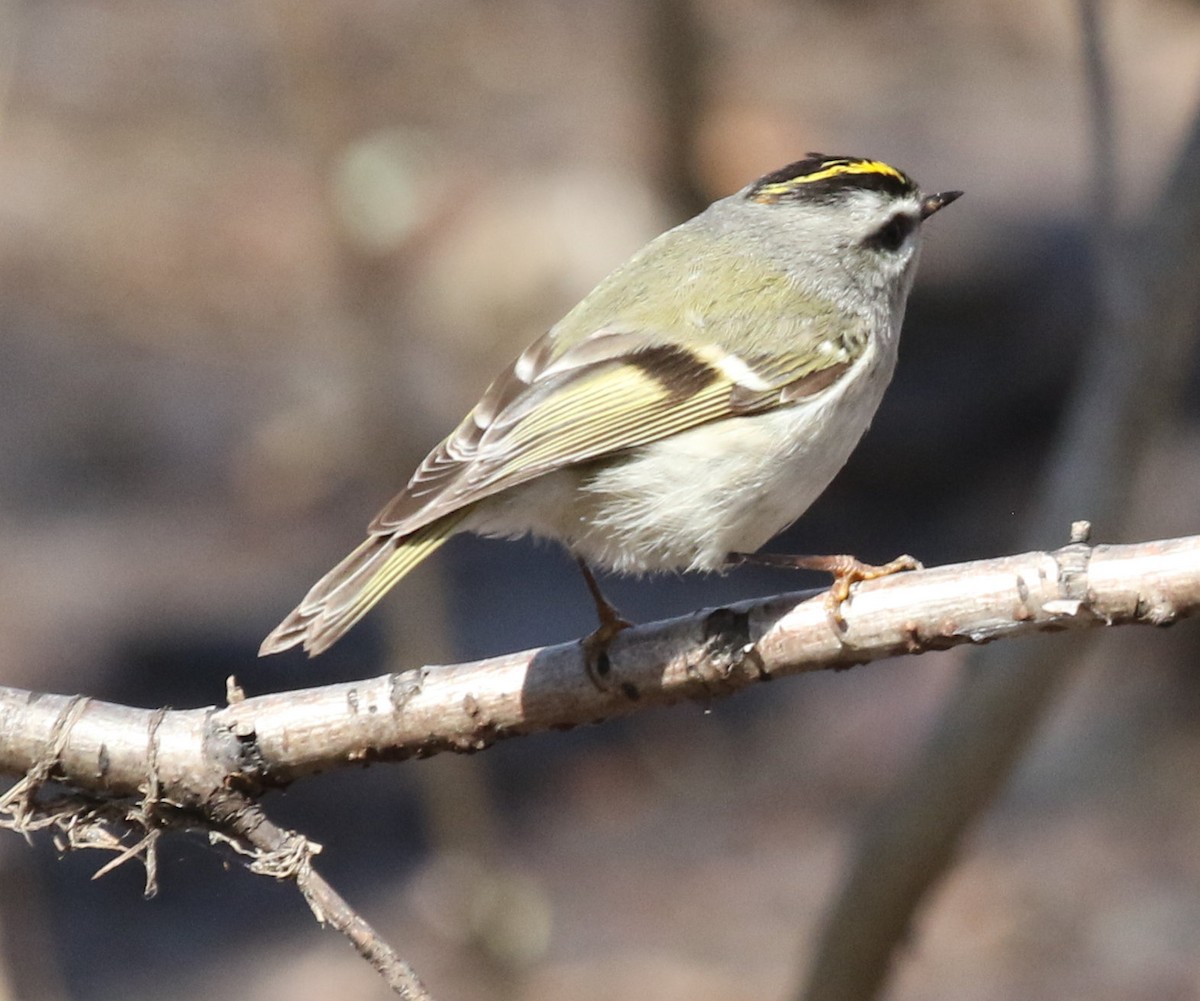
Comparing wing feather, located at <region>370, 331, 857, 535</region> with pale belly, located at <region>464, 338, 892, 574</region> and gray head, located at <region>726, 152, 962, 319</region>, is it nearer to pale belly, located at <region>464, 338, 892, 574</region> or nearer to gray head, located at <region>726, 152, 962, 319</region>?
pale belly, located at <region>464, 338, 892, 574</region>

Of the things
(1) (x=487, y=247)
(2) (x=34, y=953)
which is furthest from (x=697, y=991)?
(1) (x=487, y=247)

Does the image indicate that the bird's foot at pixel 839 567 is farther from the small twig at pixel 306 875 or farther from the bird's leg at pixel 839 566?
the small twig at pixel 306 875

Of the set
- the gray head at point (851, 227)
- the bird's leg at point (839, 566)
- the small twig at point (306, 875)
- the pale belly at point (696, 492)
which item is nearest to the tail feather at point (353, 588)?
the pale belly at point (696, 492)

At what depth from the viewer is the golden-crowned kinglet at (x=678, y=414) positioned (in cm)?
277

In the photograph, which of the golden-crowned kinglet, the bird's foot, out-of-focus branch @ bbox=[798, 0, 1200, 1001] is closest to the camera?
the bird's foot

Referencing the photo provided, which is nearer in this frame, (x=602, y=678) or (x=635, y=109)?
(x=602, y=678)

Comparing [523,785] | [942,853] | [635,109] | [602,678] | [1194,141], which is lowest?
[523,785]

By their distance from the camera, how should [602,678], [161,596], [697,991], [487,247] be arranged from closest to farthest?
1. [602,678]
2. [697,991]
3. [161,596]
4. [487,247]

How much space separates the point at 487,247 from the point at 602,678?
7.12m

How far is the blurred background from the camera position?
514 cm

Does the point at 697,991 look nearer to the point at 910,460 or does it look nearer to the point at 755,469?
the point at 755,469

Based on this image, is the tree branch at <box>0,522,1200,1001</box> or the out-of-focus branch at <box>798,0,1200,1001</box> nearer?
the tree branch at <box>0,522,1200,1001</box>

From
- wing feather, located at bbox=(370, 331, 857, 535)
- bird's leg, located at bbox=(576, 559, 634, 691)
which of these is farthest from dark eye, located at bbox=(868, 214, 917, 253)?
bird's leg, located at bbox=(576, 559, 634, 691)

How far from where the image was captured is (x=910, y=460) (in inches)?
296
